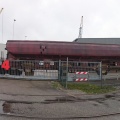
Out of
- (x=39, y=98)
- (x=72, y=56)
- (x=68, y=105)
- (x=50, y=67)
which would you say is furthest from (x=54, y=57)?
(x=68, y=105)

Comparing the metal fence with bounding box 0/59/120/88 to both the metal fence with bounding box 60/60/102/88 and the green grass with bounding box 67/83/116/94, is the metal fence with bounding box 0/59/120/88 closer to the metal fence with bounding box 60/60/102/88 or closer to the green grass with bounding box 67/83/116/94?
the metal fence with bounding box 60/60/102/88

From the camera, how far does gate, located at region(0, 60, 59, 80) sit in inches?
845

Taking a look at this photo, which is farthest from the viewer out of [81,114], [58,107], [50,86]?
[50,86]

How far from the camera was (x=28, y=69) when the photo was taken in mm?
22125

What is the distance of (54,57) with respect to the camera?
25.9m

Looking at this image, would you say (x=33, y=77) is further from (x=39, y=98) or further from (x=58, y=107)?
(x=58, y=107)

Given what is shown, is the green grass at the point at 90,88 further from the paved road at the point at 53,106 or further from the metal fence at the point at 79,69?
the paved road at the point at 53,106

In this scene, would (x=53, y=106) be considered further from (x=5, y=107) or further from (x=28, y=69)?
(x=28, y=69)

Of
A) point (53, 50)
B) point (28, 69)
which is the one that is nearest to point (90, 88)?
point (28, 69)

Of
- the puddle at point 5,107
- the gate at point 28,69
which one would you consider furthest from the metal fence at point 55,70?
the puddle at point 5,107

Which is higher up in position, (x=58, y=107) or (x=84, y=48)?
(x=84, y=48)

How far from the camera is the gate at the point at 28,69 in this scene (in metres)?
21.5

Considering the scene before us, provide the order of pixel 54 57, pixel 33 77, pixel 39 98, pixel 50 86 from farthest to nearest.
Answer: pixel 54 57, pixel 33 77, pixel 50 86, pixel 39 98

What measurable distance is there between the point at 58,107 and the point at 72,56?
1477cm
